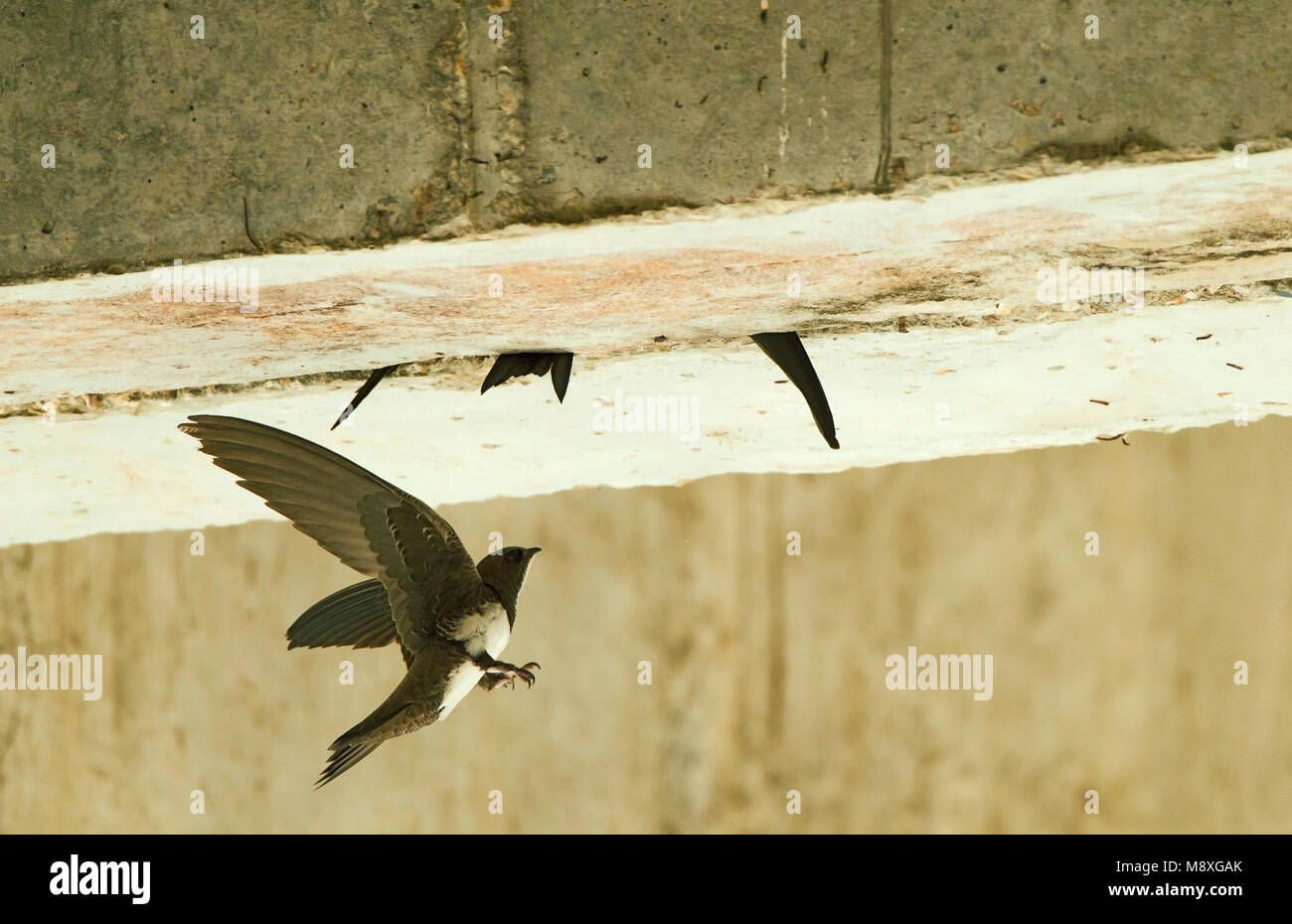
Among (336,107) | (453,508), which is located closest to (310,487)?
(336,107)

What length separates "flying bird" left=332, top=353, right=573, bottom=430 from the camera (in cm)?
188

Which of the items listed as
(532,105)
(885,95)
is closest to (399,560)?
(532,105)

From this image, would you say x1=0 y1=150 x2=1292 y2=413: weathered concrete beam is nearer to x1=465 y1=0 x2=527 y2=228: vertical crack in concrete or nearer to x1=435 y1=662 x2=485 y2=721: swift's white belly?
x1=465 y1=0 x2=527 y2=228: vertical crack in concrete

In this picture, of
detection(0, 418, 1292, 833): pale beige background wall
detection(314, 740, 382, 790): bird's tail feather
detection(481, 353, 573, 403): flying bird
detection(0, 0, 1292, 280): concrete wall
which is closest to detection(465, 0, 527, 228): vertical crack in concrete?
detection(0, 0, 1292, 280): concrete wall

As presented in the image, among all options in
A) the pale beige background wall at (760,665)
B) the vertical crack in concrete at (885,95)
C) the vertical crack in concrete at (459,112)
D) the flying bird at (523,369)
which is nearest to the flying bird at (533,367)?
the flying bird at (523,369)

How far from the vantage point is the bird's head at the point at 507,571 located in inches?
68.0

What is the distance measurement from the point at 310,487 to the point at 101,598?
84.1 inches

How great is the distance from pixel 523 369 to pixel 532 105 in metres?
0.60

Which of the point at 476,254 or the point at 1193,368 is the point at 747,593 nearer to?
the point at 1193,368

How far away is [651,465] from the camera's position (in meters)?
2.63

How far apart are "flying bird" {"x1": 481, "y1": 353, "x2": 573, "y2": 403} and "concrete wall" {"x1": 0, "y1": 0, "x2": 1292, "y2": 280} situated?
1.70ft

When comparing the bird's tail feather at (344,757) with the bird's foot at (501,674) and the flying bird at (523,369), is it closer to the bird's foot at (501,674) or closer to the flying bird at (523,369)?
the bird's foot at (501,674)

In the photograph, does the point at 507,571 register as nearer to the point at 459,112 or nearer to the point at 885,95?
the point at 459,112
